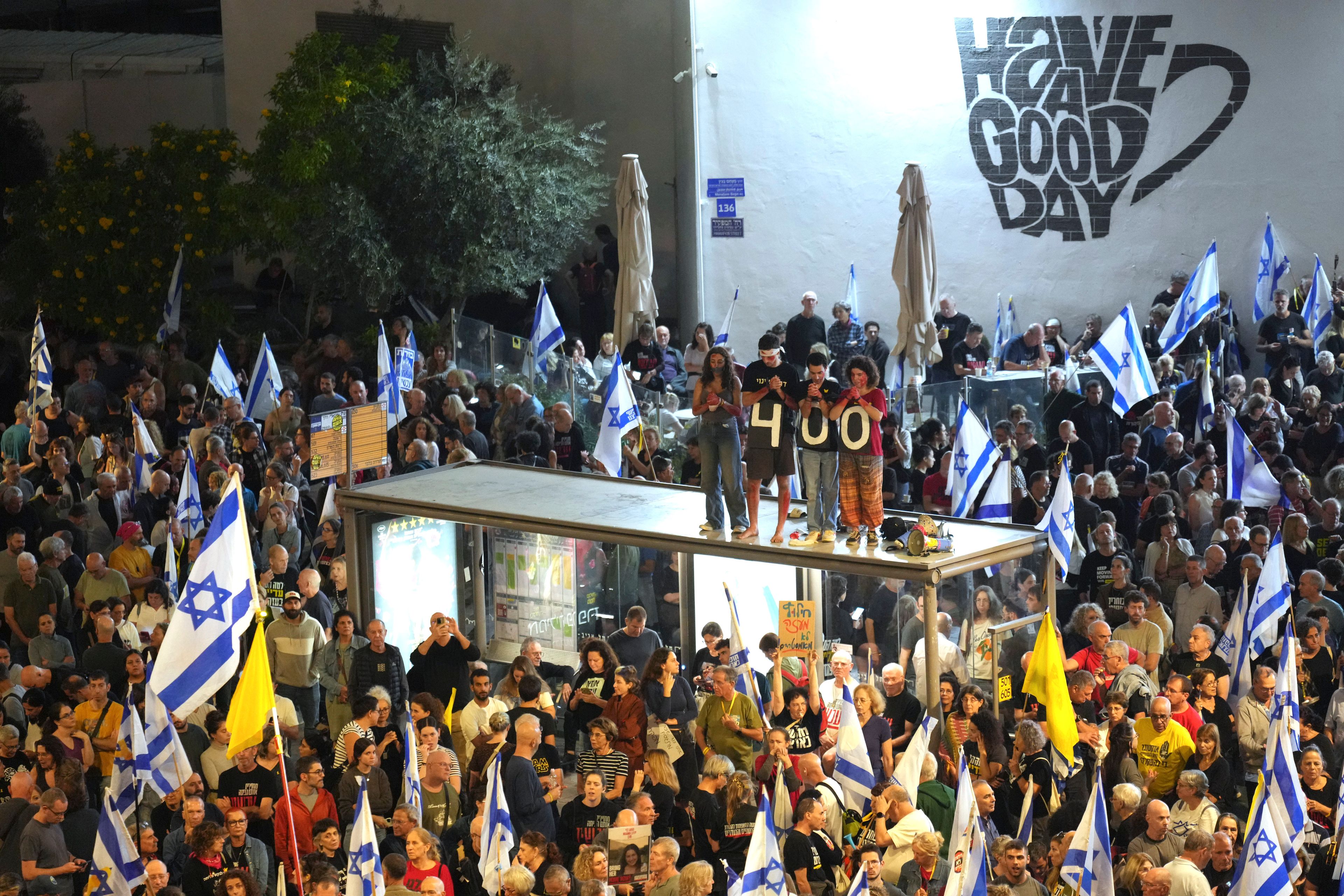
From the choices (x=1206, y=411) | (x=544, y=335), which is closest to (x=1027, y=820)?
(x=1206, y=411)

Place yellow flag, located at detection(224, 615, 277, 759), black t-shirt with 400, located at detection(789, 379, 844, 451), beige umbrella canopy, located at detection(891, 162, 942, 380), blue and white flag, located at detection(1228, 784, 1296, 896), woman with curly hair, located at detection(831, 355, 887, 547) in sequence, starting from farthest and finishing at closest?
beige umbrella canopy, located at detection(891, 162, 942, 380), black t-shirt with 400, located at detection(789, 379, 844, 451), woman with curly hair, located at detection(831, 355, 887, 547), yellow flag, located at detection(224, 615, 277, 759), blue and white flag, located at detection(1228, 784, 1296, 896)

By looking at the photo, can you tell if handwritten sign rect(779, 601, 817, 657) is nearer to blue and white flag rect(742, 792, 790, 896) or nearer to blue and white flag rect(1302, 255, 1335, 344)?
blue and white flag rect(742, 792, 790, 896)

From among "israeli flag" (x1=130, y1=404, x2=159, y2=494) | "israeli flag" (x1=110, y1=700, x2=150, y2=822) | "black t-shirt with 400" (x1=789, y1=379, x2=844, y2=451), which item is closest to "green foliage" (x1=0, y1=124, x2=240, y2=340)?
"israeli flag" (x1=130, y1=404, x2=159, y2=494)

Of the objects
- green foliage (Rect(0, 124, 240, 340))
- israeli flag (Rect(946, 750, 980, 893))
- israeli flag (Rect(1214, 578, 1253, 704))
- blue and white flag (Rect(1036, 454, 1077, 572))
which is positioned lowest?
israeli flag (Rect(946, 750, 980, 893))

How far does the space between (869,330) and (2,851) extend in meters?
13.8

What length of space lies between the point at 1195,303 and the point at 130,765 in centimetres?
1497

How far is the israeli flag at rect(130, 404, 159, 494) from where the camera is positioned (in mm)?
18297

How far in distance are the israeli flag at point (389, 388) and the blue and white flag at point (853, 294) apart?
853 centimetres

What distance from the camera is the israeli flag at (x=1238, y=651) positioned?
13.2 metres

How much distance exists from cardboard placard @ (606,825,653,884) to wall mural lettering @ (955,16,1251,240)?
17.1 meters

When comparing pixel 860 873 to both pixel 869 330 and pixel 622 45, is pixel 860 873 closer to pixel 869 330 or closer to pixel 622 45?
pixel 869 330

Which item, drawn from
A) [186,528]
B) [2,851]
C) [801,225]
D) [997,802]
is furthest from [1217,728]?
[801,225]

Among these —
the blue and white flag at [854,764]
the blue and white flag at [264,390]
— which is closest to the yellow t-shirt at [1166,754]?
the blue and white flag at [854,764]

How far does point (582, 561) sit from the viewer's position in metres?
15.4
